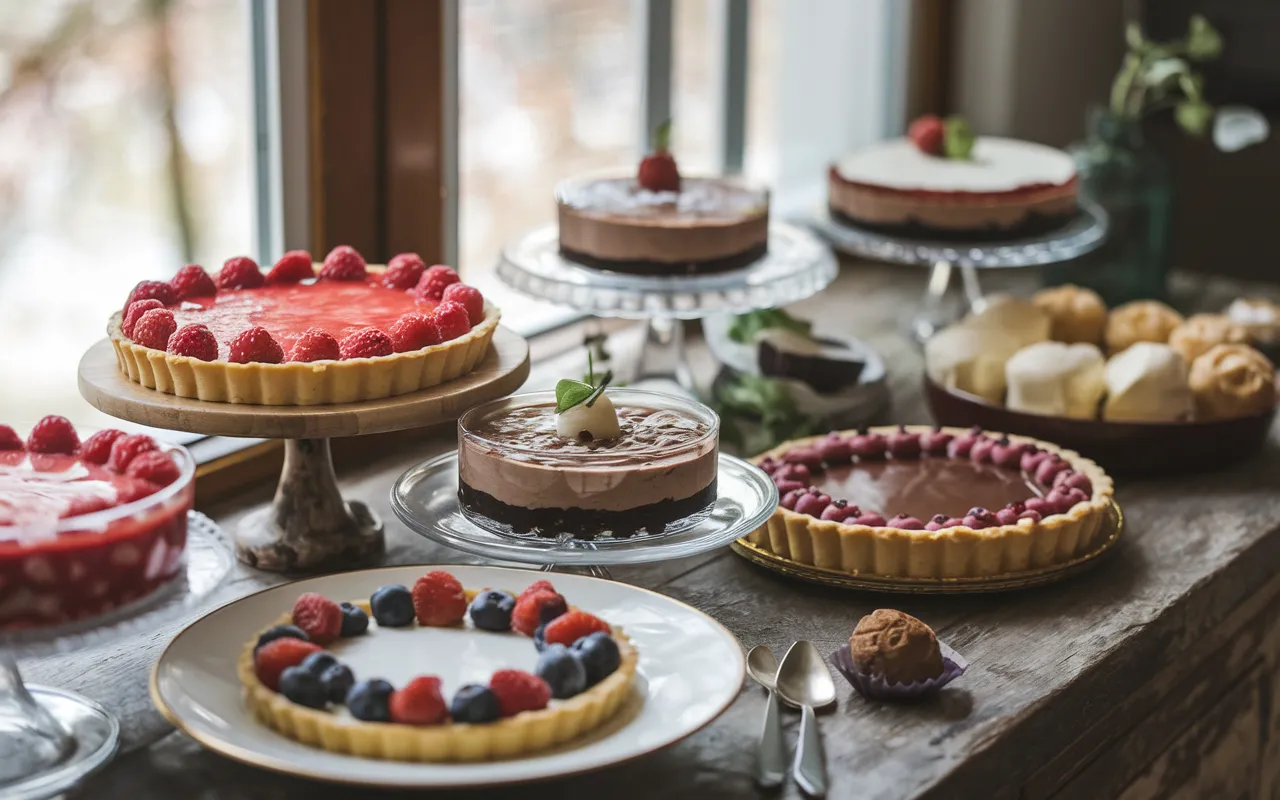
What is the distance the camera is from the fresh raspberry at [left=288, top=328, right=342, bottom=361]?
4.42 ft

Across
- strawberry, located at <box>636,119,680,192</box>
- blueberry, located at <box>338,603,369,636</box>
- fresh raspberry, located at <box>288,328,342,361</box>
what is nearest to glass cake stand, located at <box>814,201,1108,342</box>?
strawberry, located at <box>636,119,680,192</box>

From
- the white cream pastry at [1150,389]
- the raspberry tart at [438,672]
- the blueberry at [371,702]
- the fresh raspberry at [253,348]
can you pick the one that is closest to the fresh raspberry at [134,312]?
the fresh raspberry at [253,348]

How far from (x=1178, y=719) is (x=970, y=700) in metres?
0.39

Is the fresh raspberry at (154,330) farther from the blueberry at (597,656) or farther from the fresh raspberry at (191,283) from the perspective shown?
the blueberry at (597,656)

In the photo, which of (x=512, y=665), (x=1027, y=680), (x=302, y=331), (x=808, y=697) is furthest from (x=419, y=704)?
(x=1027, y=680)

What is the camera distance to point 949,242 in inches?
87.0

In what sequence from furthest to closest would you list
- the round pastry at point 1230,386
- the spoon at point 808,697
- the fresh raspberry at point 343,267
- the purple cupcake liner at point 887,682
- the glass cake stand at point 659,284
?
1. the round pastry at point 1230,386
2. the glass cake stand at point 659,284
3. the fresh raspberry at point 343,267
4. the purple cupcake liner at point 887,682
5. the spoon at point 808,697

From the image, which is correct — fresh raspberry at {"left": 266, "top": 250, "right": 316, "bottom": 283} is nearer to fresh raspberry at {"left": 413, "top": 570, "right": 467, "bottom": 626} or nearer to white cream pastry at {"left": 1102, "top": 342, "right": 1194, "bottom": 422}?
fresh raspberry at {"left": 413, "top": 570, "right": 467, "bottom": 626}

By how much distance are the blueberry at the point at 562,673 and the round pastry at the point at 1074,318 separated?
4.10 feet

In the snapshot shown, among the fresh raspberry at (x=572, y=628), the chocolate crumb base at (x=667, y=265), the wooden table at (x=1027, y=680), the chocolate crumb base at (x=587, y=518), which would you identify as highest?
the chocolate crumb base at (x=667, y=265)

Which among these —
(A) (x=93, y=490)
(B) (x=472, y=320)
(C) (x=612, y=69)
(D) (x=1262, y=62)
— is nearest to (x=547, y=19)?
(C) (x=612, y=69)

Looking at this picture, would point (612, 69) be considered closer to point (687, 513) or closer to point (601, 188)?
point (601, 188)

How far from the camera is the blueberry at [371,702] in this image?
3.63 ft

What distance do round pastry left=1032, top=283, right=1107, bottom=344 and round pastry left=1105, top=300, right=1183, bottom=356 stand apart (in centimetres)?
2
